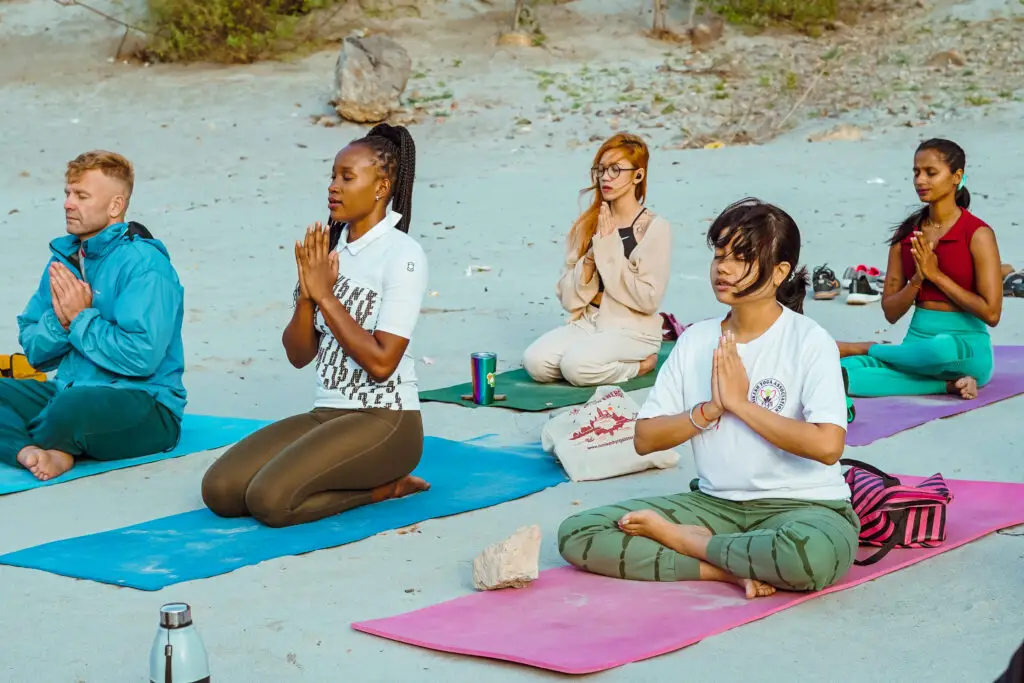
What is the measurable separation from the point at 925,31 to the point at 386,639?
18.0 m

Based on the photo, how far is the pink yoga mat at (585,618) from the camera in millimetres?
3680

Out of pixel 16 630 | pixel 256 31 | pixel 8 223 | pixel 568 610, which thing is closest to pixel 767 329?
pixel 568 610

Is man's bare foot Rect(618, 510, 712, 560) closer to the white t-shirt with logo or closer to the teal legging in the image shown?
the white t-shirt with logo

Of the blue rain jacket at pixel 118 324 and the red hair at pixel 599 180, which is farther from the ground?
the red hair at pixel 599 180

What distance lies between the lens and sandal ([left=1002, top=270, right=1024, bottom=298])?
30.3 ft

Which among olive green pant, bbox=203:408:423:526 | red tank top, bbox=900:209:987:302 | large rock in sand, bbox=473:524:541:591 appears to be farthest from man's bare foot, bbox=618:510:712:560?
red tank top, bbox=900:209:987:302

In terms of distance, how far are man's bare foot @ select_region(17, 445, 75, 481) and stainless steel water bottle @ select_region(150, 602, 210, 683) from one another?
8.84 feet

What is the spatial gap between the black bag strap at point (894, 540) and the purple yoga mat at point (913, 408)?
161 cm

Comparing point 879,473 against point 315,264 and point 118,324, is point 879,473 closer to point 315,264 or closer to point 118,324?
point 315,264

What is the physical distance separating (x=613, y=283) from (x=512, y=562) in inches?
138

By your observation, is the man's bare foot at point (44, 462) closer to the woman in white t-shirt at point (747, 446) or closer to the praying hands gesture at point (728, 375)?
the woman in white t-shirt at point (747, 446)

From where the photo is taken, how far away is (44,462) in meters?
5.67

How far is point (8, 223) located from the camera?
12.6 meters

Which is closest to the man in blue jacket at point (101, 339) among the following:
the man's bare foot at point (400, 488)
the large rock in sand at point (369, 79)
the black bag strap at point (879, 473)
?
the man's bare foot at point (400, 488)
